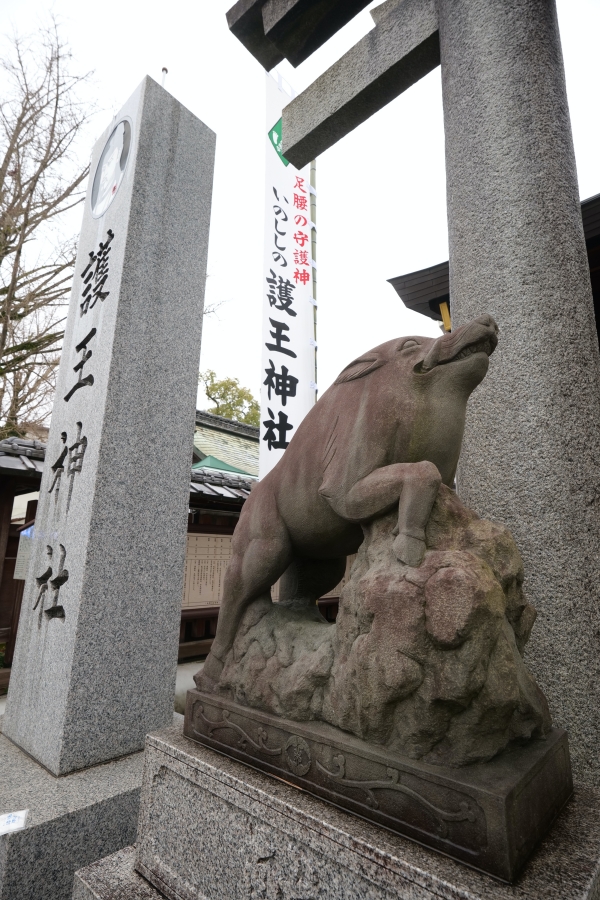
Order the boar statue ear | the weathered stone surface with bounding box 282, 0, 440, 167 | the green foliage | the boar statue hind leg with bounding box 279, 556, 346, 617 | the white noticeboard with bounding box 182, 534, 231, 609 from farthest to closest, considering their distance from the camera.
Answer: the green foliage
the white noticeboard with bounding box 182, 534, 231, 609
the weathered stone surface with bounding box 282, 0, 440, 167
the boar statue hind leg with bounding box 279, 556, 346, 617
the boar statue ear

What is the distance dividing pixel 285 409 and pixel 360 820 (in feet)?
11.4

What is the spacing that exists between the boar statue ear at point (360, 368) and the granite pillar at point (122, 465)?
181 centimetres

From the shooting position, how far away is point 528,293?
205cm

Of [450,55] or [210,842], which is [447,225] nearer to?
[450,55]

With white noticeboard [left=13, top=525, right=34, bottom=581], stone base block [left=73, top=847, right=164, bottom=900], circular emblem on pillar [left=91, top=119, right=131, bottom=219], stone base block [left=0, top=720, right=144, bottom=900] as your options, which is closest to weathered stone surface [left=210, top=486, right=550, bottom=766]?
stone base block [left=73, top=847, right=164, bottom=900]

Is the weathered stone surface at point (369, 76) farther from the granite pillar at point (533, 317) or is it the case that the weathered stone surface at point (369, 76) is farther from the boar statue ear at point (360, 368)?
the boar statue ear at point (360, 368)

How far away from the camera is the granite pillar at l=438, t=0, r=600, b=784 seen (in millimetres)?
1731

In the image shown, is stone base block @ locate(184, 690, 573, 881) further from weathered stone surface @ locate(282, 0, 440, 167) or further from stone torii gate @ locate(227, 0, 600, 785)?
weathered stone surface @ locate(282, 0, 440, 167)

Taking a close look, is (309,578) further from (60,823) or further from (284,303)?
(284,303)

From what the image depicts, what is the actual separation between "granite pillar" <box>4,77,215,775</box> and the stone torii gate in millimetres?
1585

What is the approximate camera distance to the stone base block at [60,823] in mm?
2100

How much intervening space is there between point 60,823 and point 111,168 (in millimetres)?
4290

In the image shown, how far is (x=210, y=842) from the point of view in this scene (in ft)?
5.10

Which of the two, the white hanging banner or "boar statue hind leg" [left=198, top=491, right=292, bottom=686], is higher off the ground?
the white hanging banner
